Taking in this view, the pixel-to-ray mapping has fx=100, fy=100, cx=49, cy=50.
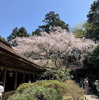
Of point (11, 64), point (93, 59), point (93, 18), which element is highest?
point (93, 18)

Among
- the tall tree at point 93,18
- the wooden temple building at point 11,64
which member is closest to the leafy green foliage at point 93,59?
the tall tree at point 93,18

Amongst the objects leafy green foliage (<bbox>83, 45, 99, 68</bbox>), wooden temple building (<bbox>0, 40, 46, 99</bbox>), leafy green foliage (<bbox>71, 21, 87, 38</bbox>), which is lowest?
wooden temple building (<bbox>0, 40, 46, 99</bbox>)

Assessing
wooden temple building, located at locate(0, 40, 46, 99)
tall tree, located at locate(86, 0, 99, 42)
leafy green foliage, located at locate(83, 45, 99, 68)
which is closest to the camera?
wooden temple building, located at locate(0, 40, 46, 99)

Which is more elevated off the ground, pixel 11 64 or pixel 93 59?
pixel 93 59

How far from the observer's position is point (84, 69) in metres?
15.3

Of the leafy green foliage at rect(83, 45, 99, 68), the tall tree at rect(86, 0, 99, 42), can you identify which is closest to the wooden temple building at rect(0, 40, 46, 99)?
the leafy green foliage at rect(83, 45, 99, 68)

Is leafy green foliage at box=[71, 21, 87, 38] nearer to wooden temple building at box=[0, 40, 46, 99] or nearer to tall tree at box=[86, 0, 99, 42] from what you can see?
tall tree at box=[86, 0, 99, 42]

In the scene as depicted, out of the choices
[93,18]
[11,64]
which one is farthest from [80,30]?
[11,64]

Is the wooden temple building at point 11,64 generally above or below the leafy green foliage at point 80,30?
below

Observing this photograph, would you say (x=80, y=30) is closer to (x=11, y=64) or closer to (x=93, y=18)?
(x=93, y=18)

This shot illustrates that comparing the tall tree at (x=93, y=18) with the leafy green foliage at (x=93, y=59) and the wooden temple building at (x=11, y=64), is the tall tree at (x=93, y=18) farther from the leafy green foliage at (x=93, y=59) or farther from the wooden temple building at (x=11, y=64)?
the wooden temple building at (x=11, y=64)

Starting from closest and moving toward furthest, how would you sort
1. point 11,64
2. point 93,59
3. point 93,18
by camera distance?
point 11,64 → point 93,59 → point 93,18

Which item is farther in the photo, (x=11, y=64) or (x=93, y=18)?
(x=93, y=18)

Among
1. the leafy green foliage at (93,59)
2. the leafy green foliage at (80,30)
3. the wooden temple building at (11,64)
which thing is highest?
the leafy green foliage at (80,30)
